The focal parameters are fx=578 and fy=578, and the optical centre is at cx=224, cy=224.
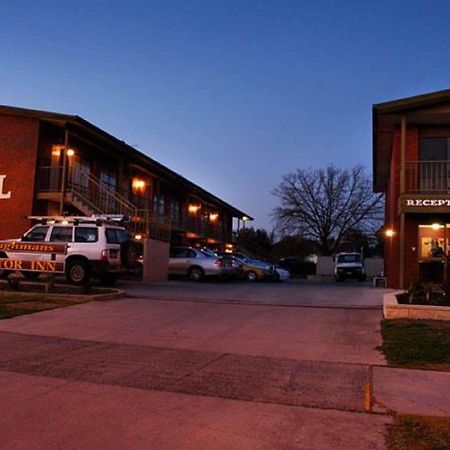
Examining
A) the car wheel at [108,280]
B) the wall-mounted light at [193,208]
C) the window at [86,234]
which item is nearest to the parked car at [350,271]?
the wall-mounted light at [193,208]

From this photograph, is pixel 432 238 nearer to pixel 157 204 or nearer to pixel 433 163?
pixel 433 163

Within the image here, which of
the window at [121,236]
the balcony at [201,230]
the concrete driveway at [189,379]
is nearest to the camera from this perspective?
the concrete driveway at [189,379]

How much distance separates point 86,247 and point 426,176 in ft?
38.4

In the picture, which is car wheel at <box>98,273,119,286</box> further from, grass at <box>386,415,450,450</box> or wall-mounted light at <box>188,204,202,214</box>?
wall-mounted light at <box>188,204,202,214</box>

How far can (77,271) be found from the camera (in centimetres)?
1797

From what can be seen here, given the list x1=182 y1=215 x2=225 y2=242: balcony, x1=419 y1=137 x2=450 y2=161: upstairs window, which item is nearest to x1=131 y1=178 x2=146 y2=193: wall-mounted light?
x1=182 y1=215 x2=225 y2=242: balcony

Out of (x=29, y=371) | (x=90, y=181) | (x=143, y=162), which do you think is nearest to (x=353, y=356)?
(x=29, y=371)

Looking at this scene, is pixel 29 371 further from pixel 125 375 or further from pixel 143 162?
pixel 143 162

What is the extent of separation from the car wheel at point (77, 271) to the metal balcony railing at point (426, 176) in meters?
10.9

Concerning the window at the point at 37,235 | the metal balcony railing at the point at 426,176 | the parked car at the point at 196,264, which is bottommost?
the parked car at the point at 196,264

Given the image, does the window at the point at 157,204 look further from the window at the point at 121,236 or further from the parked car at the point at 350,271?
the window at the point at 121,236

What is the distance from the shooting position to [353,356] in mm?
8555

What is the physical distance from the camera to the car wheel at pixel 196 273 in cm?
2541

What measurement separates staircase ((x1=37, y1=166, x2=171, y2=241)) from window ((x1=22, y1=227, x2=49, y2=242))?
4.20 m
